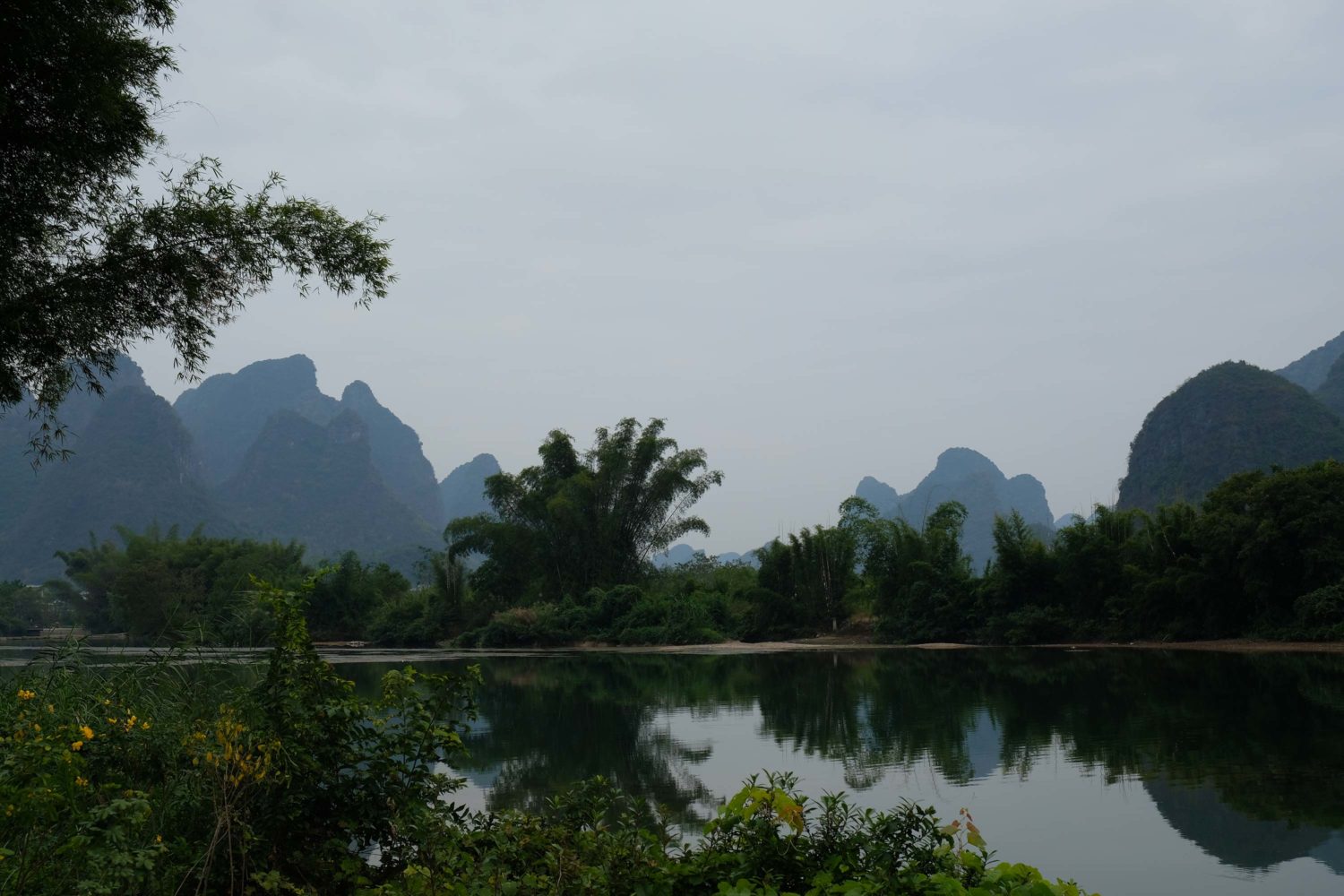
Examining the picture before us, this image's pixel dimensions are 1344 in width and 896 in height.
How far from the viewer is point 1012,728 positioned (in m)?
10.2

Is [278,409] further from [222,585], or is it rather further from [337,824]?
[337,824]

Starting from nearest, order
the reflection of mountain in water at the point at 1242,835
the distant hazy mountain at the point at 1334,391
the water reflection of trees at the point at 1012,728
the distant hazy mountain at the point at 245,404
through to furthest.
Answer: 1. the reflection of mountain in water at the point at 1242,835
2. the water reflection of trees at the point at 1012,728
3. the distant hazy mountain at the point at 1334,391
4. the distant hazy mountain at the point at 245,404

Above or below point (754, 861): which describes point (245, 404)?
above

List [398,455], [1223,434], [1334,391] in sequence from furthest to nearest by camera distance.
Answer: [398,455], [1334,391], [1223,434]

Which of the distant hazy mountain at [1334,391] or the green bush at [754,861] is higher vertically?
the distant hazy mountain at [1334,391]

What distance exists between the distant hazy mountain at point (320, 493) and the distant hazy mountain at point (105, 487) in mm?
9781

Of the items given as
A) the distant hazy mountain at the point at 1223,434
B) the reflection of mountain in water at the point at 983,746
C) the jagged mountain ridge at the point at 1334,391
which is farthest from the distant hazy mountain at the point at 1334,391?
the reflection of mountain in water at the point at 983,746

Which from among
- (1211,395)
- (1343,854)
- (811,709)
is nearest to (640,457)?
(811,709)

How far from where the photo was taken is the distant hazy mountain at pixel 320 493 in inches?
4341

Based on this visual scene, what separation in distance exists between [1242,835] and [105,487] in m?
100

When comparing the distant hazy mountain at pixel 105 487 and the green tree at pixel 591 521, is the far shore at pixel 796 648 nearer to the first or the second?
the green tree at pixel 591 521

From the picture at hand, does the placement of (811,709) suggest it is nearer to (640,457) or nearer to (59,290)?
(59,290)

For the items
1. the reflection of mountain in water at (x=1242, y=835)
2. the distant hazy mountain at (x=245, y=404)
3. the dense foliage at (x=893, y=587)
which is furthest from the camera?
the distant hazy mountain at (x=245, y=404)

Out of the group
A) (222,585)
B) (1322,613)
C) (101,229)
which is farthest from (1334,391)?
(101,229)
